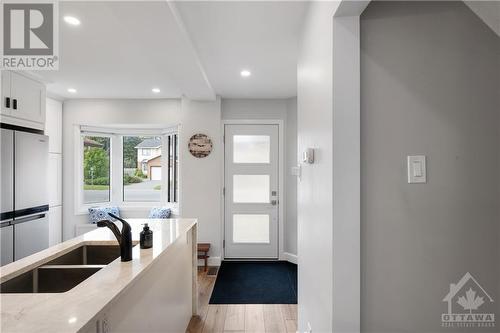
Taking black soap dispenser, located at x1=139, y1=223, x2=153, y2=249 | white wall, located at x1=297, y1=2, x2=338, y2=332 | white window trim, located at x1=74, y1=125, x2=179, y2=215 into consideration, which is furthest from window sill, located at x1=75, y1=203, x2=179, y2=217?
white wall, located at x1=297, y1=2, x2=338, y2=332

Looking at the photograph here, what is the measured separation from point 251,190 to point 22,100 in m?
3.05

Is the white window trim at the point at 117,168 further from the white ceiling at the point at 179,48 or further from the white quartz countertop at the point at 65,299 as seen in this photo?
the white quartz countertop at the point at 65,299

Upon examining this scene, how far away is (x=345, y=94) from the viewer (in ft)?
3.82

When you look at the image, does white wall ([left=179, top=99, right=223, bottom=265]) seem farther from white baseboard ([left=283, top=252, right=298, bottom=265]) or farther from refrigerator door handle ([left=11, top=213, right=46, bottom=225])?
refrigerator door handle ([left=11, top=213, right=46, bottom=225])

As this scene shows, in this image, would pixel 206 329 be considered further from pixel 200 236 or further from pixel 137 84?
pixel 137 84

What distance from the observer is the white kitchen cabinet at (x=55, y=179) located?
3885mm

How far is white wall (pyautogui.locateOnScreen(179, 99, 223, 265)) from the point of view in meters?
3.96

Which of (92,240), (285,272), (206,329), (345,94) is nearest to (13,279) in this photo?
(92,240)

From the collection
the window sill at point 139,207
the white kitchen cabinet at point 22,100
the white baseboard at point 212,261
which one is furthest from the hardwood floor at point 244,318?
the white kitchen cabinet at point 22,100

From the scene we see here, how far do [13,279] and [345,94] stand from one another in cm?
180

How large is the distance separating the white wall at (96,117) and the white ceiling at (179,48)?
343 mm

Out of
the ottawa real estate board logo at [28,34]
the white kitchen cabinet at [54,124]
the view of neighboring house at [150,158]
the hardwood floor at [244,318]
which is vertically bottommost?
the hardwood floor at [244,318]

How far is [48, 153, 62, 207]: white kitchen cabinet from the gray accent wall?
437cm

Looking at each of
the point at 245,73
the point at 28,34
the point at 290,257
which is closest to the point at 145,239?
the point at 28,34
